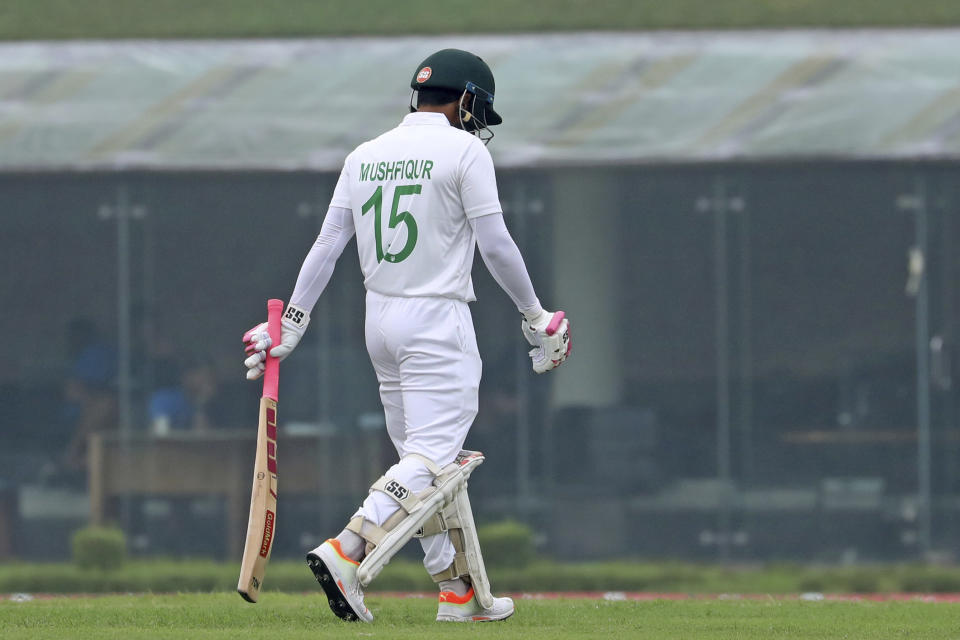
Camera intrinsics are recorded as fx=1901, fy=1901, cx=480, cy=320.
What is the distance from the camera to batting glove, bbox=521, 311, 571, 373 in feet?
22.0

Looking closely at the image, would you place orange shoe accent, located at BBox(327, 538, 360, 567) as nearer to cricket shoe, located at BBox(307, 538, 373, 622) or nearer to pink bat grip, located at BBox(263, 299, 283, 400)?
cricket shoe, located at BBox(307, 538, 373, 622)

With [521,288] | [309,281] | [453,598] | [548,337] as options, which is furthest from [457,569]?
[309,281]

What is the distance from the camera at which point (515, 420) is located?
12.8 metres

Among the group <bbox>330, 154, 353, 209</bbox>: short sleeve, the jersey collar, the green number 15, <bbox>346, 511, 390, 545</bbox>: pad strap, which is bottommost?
<bbox>346, 511, 390, 545</bbox>: pad strap

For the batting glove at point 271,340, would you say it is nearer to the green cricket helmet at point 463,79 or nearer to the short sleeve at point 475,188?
the short sleeve at point 475,188

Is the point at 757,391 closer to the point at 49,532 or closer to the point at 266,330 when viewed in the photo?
A: the point at 49,532

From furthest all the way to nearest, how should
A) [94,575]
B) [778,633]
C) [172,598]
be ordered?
[94,575], [172,598], [778,633]

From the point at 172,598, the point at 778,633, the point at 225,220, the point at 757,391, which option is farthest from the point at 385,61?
the point at 778,633

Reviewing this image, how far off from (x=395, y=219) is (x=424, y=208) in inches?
4.9

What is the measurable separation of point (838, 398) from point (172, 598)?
5.87m

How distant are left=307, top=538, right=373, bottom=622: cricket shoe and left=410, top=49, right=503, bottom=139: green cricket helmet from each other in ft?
5.39

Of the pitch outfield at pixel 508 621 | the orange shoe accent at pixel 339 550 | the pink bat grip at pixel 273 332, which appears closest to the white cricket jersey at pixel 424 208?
the pink bat grip at pixel 273 332

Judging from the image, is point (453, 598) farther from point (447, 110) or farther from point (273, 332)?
point (447, 110)

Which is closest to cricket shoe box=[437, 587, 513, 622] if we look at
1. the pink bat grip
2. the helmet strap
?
the pink bat grip
